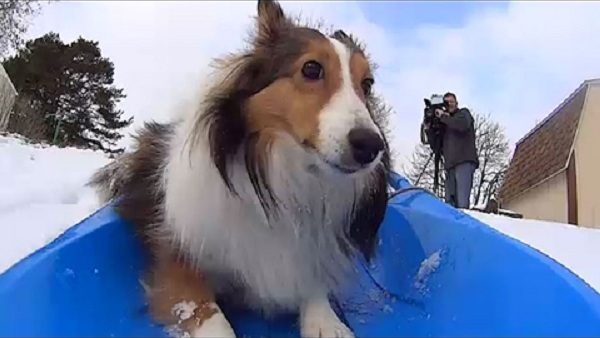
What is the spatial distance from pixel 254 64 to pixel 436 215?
0.93 meters

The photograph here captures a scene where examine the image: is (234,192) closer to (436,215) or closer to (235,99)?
(235,99)

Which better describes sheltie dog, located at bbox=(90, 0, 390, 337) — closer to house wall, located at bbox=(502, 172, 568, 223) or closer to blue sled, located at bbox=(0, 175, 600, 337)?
blue sled, located at bbox=(0, 175, 600, 337)

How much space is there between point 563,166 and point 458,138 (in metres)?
4.58

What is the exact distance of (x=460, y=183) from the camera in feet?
20.1

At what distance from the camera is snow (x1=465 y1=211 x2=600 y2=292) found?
3.29 meters

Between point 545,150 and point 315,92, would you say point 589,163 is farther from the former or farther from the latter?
point 315,92

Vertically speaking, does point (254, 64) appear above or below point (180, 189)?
above

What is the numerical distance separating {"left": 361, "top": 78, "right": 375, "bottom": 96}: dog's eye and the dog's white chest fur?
9.2 inches

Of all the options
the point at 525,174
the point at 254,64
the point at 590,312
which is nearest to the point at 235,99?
the point at 254,64

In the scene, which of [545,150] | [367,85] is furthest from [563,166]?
[367,85]

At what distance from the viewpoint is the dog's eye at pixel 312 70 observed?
1.90 metres

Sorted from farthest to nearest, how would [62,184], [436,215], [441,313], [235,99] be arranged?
[62,184] → [436,215] → [441,313] → [235,99]

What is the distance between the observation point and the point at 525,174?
14141mm

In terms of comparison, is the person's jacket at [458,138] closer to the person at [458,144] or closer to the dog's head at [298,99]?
the person at [458,144]
